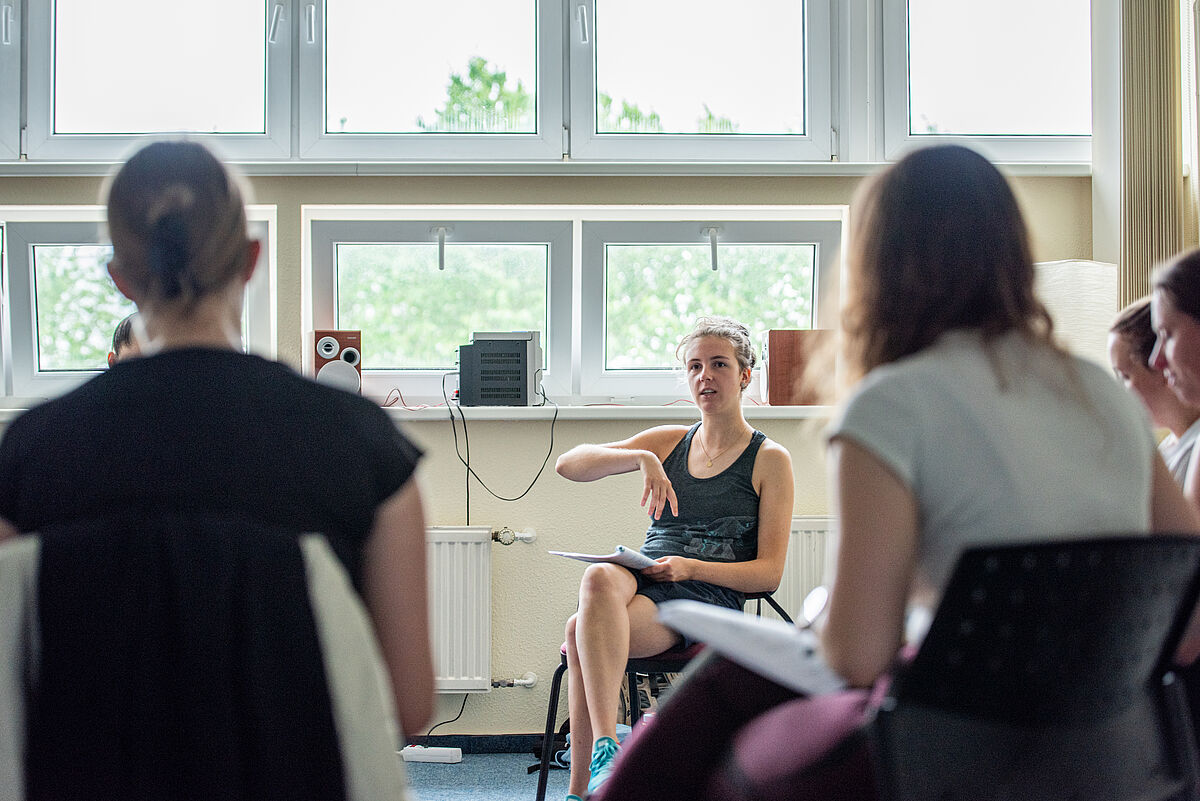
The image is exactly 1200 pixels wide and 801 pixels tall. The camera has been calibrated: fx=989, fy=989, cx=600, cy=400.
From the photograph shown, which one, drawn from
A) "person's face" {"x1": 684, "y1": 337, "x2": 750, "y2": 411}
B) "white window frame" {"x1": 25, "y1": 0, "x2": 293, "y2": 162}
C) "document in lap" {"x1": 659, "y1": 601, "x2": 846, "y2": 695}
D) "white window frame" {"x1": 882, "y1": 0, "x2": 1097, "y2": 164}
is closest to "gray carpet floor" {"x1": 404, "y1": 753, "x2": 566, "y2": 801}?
"person's face" {"x1": 684, "y1": 337, "x2": 750, "y2": 411}

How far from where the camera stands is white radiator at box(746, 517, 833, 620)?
3.24 m

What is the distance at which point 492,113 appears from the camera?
11.6ft

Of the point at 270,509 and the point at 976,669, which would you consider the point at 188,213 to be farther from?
the point at 976,669

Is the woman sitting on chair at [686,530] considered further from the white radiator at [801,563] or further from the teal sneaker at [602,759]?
the white radiator at [801,563]

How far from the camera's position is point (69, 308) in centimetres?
353

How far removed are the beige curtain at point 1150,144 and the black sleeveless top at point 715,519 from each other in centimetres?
143

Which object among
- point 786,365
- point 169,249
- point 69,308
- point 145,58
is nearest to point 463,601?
point 786,365

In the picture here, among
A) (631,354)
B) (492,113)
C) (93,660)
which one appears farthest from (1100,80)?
(93,660)

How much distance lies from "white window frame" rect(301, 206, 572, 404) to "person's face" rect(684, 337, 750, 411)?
0.89 metres

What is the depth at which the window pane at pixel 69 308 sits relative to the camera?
138 inches

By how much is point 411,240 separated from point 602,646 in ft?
5.81

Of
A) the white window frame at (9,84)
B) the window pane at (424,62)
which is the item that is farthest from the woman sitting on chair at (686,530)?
the white window frame at (9,84)

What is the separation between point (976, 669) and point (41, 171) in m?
3.39

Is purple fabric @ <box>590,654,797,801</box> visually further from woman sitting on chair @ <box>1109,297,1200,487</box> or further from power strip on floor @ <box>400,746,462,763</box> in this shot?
power strip on floor @ <box>400,746,462,763</box>
